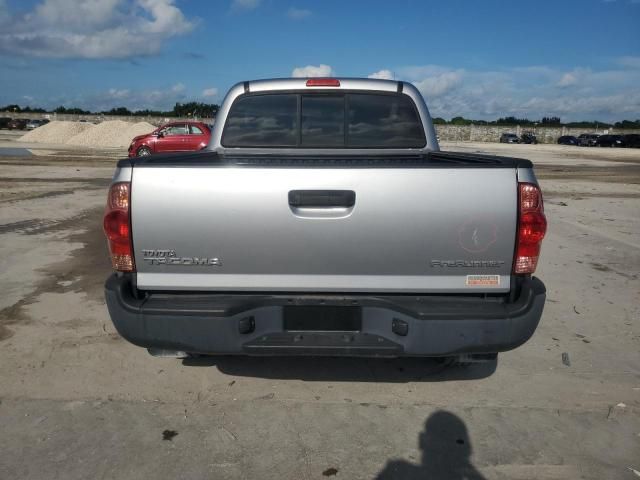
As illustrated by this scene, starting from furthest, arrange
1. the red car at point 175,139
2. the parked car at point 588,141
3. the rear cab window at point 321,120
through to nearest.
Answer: the parked car at point 588,141 → the red car at point 175,139 → the rear cab window at point 321,120

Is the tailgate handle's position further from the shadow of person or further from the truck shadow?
the truck shadow

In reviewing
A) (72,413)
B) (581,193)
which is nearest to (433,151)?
A: (72,413)

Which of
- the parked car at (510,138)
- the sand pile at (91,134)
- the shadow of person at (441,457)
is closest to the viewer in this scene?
the shadow of person at (441,457)

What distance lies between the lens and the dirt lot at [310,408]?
2.77 meters

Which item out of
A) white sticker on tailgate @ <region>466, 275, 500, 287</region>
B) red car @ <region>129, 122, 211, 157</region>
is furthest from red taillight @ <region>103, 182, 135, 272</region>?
red car @ <region>129, 122, 211, 157</region>

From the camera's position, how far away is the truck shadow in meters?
3.74

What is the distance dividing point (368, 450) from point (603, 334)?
284cm

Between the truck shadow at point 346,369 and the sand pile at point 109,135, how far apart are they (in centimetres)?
3902

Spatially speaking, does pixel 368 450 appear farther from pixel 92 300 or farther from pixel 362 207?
pixel 92 300

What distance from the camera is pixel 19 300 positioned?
5215 mm

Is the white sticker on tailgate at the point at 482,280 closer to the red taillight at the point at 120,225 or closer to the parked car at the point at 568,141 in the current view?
the red taillight at the point at 120,225

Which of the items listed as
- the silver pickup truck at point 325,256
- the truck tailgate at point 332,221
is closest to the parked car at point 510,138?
the silver pickup truck at point 325,256

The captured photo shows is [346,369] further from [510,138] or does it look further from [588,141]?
[510,138]

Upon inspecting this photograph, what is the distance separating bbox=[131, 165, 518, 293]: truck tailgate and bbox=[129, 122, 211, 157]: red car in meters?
20.2
